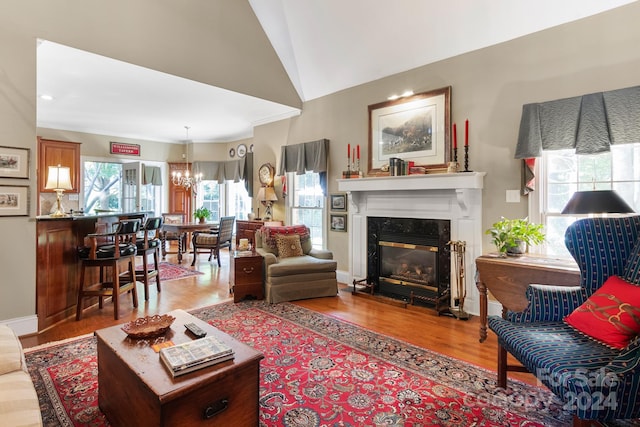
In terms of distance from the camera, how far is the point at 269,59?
475 cm

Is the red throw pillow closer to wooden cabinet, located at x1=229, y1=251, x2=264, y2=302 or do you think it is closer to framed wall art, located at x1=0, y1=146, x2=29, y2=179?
wooden cabinet, located at x1=229, y1=251, x2=264, y2=302

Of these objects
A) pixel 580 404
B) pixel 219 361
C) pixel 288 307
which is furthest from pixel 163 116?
pixel 580 404

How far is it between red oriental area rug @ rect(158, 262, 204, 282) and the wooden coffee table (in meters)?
3.31

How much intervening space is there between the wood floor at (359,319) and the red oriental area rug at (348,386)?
0.60 feet

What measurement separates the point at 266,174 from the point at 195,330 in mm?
4146

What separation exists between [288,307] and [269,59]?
Answer: 3.44 metres

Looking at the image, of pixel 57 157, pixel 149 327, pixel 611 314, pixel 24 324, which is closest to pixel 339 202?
pixel 149 327

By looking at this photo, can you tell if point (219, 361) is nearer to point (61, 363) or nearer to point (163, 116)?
point (61, 363)

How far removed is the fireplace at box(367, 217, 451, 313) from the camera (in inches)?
143

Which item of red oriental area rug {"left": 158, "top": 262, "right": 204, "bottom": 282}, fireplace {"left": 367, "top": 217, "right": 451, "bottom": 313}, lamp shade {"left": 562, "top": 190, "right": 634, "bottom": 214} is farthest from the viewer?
red oriental area rug {"left": 158, "top": 262, "right": 204, "bottom": 282}

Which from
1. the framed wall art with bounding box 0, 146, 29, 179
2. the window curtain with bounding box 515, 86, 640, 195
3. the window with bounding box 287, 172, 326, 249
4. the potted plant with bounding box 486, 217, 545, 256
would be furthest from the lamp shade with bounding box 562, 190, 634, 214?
the framed wall art with bounding box 0, 146, 29, 179

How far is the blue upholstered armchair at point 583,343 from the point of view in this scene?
1345 millimetres

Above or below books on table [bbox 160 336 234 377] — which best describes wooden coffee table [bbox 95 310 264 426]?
below

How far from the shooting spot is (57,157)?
599 cm
